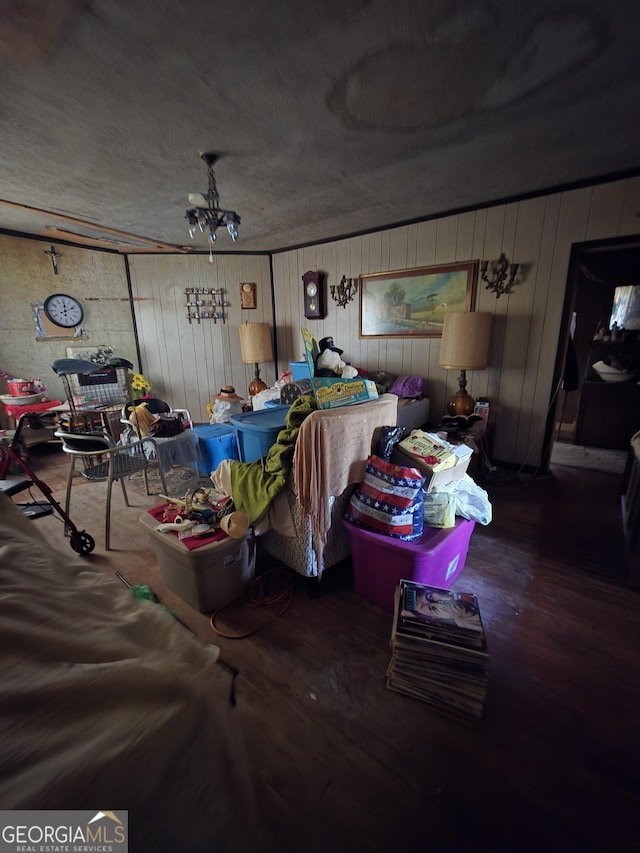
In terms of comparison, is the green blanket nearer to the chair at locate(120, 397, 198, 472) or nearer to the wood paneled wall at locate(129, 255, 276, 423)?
the chair at locate(120, 397, 198, 472)

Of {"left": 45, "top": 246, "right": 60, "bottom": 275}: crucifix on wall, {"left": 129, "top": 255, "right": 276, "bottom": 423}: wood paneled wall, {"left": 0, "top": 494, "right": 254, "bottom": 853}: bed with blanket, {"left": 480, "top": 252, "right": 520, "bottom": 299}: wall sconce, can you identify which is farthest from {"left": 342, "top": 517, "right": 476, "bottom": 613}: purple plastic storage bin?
{"left": 45, "top": 246, "right": 60, "bottom": 275}: crucifix on wall

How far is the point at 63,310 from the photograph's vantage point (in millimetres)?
4336

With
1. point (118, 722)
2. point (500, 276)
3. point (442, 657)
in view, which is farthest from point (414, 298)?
point (118, 722)

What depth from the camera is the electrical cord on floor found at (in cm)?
162

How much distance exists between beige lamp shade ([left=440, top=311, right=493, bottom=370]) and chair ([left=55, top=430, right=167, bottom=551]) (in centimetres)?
257

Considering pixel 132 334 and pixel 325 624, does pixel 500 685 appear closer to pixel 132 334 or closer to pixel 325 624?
pixel 325 624

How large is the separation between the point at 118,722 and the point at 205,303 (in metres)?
5.18

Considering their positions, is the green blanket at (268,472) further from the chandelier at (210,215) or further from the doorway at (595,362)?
the doorway at (595,362)

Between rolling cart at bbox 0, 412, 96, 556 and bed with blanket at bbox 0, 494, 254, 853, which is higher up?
bed with blanket at bbox 0, 494, 254, 853

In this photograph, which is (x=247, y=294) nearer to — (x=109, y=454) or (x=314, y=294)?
(x=314, y=294)

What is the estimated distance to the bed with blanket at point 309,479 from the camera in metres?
1.53

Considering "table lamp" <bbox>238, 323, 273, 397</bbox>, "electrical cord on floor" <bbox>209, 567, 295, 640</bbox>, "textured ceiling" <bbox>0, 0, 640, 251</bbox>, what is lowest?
"electrical cord on floor" <bbox>209, 567, 295, 640</bbox>

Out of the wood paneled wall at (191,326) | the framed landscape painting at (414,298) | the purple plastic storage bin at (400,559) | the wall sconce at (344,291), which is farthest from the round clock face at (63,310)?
the purple plastic storage bin at (400,559)

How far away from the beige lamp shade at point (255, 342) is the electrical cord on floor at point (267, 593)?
10.9ft
